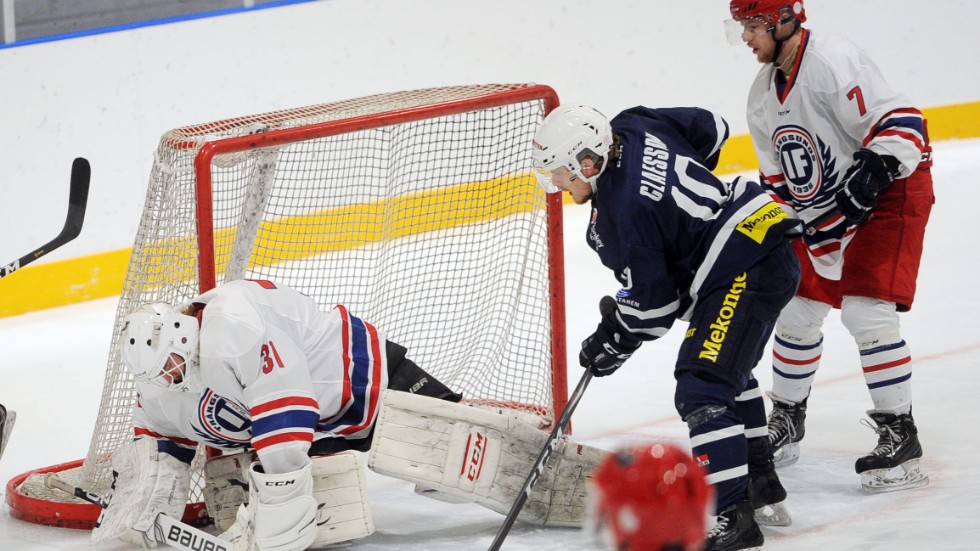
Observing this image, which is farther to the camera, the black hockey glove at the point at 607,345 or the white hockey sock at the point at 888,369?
the white hockey sock at the point at 888,369

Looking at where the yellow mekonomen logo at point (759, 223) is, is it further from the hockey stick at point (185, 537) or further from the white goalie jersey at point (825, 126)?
the hockey stick at point (185, 537)

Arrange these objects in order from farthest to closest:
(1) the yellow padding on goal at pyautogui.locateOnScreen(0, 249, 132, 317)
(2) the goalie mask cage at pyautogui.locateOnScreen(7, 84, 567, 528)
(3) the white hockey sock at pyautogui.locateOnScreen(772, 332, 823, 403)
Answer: (1) the yellow padding on goal at pyautogui.locateOnScreen(0, 249, 132, 317), (3) the white hockey sock at pyautogui.locateOnScreen(772, 332, 823, 403), (2) the goalie mask cage at pyautogui.locateOnScreen(7, 84, 567, 528)

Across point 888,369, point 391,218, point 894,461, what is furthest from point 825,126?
point 391,218

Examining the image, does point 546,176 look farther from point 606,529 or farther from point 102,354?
point 102,354

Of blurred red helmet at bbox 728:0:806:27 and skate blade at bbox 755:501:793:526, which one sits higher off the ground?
blurred red helmet at bbox 728:0:806:27

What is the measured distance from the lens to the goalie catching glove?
9.64 ft

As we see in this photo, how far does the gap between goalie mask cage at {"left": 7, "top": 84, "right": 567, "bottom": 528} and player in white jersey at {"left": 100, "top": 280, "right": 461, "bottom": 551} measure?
268mm

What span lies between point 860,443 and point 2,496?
7.78 ft

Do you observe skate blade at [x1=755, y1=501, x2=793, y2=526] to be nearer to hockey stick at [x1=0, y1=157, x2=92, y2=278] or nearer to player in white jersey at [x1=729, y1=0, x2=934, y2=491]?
player in white jersey at [x1=729, y1=0, x2=934, y2=491]

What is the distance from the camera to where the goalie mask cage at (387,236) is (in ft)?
10.6

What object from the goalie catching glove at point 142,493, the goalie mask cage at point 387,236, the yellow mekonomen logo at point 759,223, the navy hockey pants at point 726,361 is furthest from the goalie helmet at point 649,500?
the goalie mask cage at point 387,236

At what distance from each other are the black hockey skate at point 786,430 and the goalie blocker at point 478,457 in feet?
2.09

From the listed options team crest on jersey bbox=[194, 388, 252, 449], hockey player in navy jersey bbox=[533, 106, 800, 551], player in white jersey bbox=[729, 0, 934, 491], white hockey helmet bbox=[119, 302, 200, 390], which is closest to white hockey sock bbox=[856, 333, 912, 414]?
player in white jersey bbox=[729, 0, 934, 491]

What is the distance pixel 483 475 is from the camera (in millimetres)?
3061
